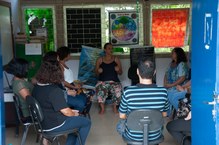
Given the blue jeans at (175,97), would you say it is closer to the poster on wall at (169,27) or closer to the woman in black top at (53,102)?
the woman in black top at (53,102)

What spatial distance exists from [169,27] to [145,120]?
413 cm

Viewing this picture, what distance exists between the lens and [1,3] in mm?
5379

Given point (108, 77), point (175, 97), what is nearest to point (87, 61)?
point (108, 77)

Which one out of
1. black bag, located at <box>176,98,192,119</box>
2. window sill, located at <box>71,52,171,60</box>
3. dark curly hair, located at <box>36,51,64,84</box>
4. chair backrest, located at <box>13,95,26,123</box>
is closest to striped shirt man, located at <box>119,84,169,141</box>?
black bag, located at <box>176,98,192,119</box>

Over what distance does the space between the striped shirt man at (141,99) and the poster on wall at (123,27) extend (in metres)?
3.79

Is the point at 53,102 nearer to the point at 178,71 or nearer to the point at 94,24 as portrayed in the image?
the point at 178,71

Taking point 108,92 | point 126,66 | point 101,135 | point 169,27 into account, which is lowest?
point 101,135

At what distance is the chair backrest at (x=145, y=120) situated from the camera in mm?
2826

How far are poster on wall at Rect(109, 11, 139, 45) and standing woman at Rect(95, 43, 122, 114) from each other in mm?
757

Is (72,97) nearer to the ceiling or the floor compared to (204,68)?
nearer to the floor

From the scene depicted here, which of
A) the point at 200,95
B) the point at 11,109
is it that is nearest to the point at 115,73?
the point at 11,109

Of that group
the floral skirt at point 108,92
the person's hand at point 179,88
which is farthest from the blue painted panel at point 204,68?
the floral skirt at point 108,92

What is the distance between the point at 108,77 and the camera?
235 inches

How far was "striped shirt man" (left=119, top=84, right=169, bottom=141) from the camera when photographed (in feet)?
9.57
